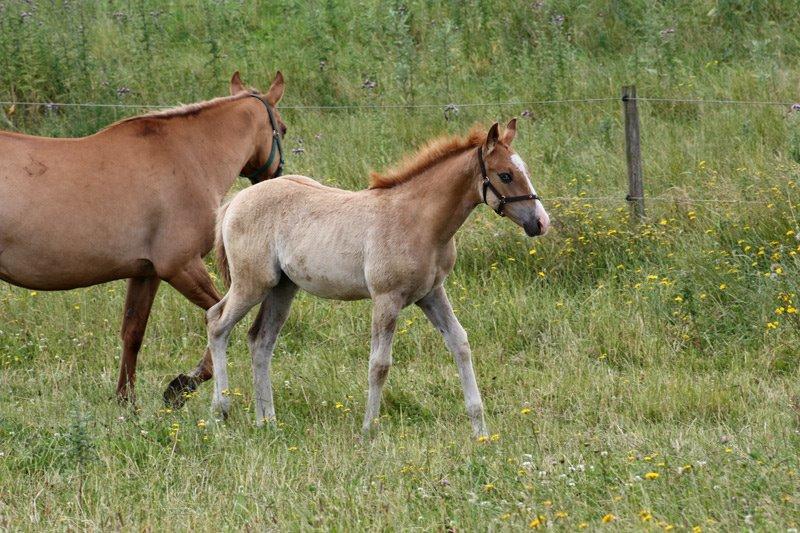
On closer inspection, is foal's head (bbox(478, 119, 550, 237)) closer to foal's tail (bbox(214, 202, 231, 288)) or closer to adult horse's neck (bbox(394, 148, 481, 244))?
adult horse's neck (bbox(394, 148, 481, 244))

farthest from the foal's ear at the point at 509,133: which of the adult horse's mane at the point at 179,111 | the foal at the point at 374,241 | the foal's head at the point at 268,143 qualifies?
the adult horse's mane at the point at 179,111

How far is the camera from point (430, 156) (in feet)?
20.7

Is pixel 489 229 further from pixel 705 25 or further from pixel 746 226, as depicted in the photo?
pixel 705 25

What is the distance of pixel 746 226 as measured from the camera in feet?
26.4

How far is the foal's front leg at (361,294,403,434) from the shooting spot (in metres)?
6.09

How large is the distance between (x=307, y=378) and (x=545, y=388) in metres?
1.54

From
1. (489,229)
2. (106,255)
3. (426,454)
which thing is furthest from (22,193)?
(489,229)

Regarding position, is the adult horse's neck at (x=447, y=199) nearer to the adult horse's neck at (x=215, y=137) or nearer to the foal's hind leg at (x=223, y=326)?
the foal's hind leg at (x=223, y=326)

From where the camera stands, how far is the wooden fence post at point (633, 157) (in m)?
8.75

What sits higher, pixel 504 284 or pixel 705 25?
pixel 705 25

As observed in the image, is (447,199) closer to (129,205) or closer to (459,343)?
(459,343)

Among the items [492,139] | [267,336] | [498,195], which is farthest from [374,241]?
[267,336]

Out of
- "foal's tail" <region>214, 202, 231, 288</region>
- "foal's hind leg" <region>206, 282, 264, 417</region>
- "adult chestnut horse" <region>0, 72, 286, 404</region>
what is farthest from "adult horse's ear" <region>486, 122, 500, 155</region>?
"adult chestnut horse" <region>0, 72, 286, 404</region>

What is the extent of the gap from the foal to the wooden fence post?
2.82 meters
